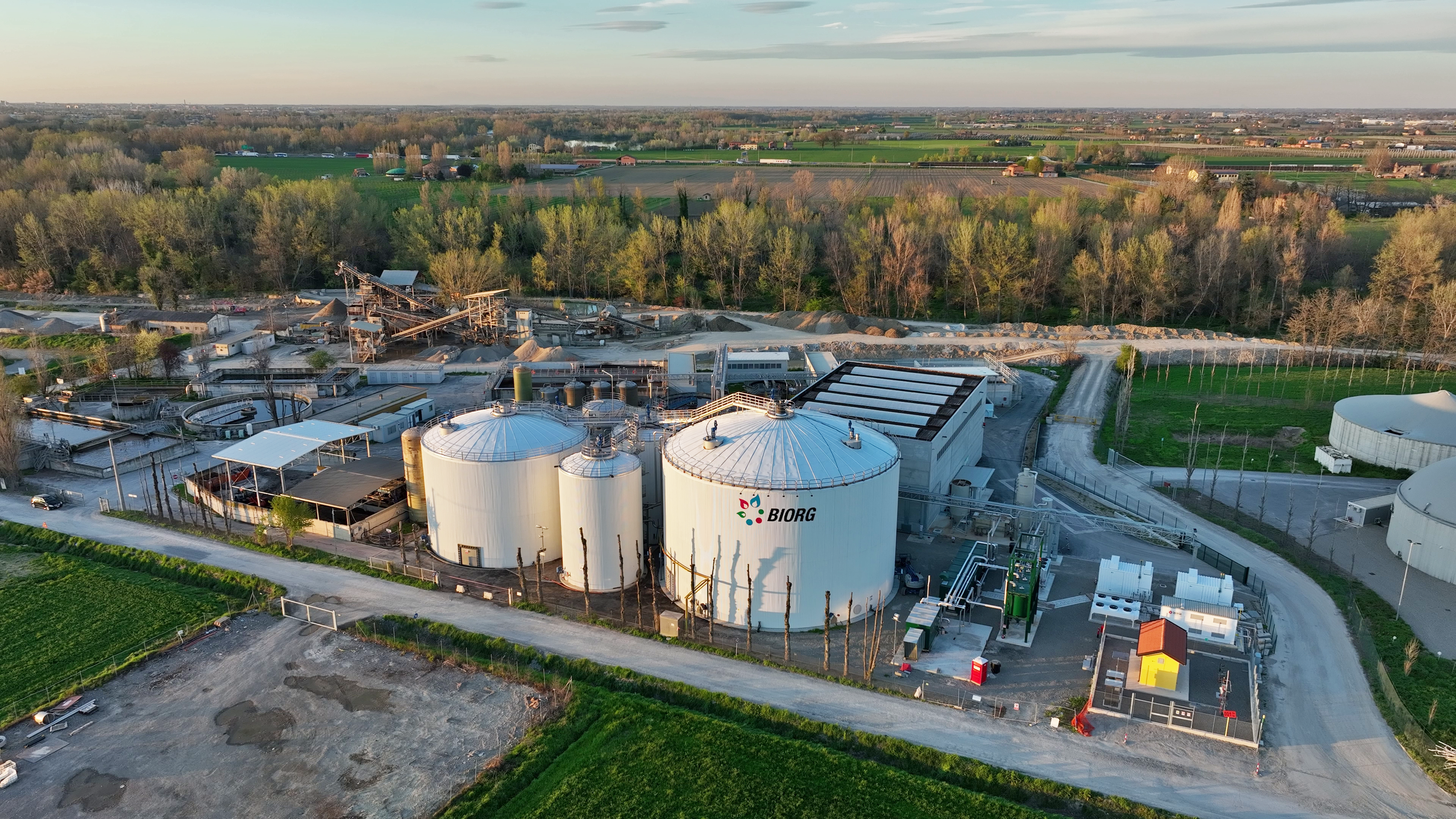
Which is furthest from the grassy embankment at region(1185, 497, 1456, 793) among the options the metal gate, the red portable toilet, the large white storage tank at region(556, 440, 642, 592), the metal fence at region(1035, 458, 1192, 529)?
the metal gate

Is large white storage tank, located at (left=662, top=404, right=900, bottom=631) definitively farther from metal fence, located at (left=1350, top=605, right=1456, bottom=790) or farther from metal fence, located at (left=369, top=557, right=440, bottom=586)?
metal fence, located at (left=1350, top=605, right=1456, bottom=790)

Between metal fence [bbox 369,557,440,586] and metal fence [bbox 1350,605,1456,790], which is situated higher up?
metal fence [bbox 369,557,440,586]

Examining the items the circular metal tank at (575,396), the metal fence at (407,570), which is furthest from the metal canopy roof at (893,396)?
the metal fence at (407,570)

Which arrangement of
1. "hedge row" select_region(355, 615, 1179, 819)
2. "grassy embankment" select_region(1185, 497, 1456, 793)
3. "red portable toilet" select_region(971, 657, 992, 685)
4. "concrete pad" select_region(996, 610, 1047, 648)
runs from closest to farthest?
"hedge row" select_region(355, 615, 1179, 819)
"grassy embankment" select_region(1185, 497, 1456, 793)
"red portable toilet" select_region(971, 657, 992, 685)
"concrete pad" select_region(996, 610, 1047, 648)

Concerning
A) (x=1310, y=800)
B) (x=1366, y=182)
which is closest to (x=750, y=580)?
(x=1310, y=800)

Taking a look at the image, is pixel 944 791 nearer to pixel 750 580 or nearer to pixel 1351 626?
pixel 750 580
